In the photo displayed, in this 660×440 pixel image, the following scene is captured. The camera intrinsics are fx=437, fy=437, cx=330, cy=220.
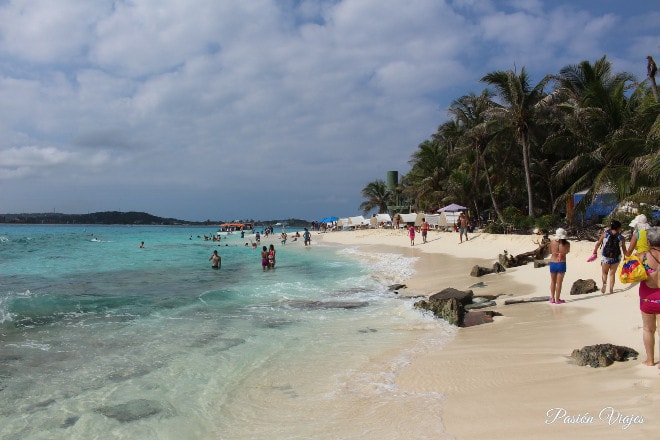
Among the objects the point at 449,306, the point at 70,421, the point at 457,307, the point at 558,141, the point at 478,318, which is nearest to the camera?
the point at 70,421

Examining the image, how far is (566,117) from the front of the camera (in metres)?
21.5

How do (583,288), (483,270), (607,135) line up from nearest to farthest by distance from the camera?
(583,288) < (483,270) < (607,135)

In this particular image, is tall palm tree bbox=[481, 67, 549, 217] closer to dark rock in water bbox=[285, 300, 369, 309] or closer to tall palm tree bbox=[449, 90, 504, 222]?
tall palm tree bbox=[449, 90, 504, 222]

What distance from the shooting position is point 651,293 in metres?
4.38

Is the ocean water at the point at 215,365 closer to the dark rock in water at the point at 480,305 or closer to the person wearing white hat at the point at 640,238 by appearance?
the dark rock in water at the point at 480,305

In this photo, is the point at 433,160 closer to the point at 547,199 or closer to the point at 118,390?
the point at 547,199

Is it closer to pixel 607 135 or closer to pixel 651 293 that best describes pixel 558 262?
pixel 651 293

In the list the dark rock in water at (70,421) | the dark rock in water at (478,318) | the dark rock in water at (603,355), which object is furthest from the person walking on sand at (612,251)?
the dark rock in water at (70,421)

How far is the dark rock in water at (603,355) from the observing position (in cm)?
488

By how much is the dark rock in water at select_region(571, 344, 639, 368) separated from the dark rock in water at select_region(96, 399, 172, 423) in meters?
4.74

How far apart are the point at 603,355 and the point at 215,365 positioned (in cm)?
505

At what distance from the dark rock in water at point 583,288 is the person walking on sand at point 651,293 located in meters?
5.14


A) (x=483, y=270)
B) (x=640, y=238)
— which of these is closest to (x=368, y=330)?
(x=640, y=238)

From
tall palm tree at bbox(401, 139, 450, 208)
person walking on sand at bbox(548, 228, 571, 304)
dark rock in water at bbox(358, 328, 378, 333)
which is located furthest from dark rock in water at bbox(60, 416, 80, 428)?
tall palm tree at bbox(401, 139, 450, 208)
